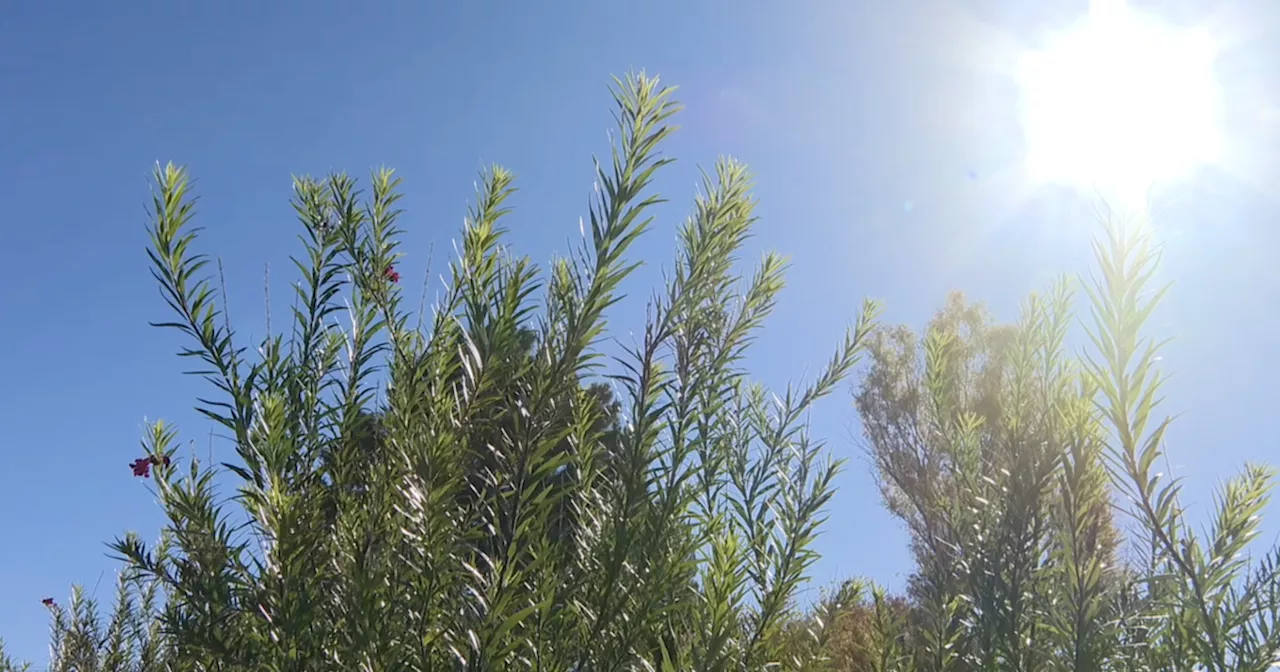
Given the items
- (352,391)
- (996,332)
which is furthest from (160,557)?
(996,332)

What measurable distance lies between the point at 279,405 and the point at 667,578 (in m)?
0.81

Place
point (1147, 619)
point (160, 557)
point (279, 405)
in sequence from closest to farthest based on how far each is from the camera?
point (1147, 619) < point (279, 405) < point (160, 557)

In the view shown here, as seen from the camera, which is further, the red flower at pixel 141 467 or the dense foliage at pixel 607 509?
the red flower at pixel 141 467

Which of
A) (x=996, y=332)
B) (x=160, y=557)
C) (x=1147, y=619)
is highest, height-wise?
(x=996, y=332)

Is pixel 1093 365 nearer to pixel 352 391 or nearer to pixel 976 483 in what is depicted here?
pixel 976 483

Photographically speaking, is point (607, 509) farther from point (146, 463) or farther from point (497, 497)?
point (146, 463)

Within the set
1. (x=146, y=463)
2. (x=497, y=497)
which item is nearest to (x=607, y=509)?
(x=497, y=497)

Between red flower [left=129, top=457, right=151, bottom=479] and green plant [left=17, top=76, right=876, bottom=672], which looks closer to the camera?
green plant [left=17, top=76, right=876, bottom=672]

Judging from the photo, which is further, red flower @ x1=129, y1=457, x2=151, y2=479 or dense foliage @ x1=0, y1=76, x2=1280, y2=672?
red flower @ x1=129, y1=457, x2=151, y2=479

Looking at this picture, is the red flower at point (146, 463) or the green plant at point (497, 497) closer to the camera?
the green plant at point (497, 497)

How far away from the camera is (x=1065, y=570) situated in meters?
1.60

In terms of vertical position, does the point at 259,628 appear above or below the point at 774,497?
below

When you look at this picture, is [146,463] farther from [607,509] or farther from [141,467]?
[607,509]

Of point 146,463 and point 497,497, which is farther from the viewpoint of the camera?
point 146,463
